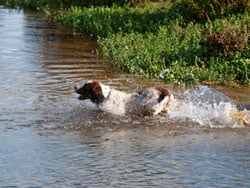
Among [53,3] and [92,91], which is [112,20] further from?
[92,91]

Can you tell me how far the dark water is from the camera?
641 cm

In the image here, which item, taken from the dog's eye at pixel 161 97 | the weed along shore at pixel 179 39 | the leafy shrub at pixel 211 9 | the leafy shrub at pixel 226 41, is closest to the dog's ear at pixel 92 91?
the dog's eye at pixel 161 97

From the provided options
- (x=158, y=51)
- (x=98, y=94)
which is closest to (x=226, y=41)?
(x=158, y=51)

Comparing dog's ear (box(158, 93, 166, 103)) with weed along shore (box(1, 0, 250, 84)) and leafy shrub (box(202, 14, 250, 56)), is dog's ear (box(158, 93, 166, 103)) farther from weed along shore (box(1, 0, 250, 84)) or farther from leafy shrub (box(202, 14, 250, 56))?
leafy shrub (box(202, 14, 250, 56))

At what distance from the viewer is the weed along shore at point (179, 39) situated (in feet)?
38.8

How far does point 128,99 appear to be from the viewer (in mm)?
9102

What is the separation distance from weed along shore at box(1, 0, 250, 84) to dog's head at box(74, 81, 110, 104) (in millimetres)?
2550

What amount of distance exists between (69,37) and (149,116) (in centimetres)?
967

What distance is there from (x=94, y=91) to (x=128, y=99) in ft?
1.55

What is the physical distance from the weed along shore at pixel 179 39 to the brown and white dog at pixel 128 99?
2.39 metres

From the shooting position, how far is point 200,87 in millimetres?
10555

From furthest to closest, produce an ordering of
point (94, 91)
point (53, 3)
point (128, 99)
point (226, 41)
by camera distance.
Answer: point (53, 3) < point (226, 41) < point (128, 99) < point (94, 91)

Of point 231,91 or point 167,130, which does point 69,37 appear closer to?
point 231,91

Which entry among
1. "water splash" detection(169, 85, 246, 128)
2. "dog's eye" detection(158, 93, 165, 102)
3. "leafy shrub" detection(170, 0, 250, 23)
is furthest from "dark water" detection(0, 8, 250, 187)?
"leafy shrub" detection(170, 0, 250, 23)
